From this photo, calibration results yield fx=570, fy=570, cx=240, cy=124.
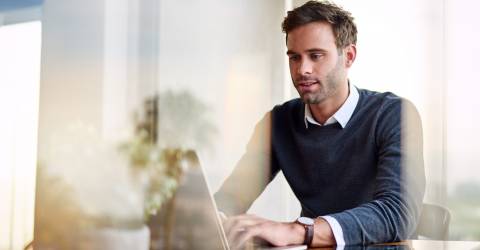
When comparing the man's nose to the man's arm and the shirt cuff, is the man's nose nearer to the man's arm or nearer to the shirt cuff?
the man's arm

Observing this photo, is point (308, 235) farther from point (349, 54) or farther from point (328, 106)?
point (349, 54)

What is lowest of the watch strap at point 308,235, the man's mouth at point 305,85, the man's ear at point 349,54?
the watch strap at point 308,235

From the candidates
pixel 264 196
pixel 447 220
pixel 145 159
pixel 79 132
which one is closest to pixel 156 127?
pixel 145 159

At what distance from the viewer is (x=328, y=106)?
4.12 ft

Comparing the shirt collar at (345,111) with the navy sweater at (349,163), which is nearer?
the navy sweater at (349,163)

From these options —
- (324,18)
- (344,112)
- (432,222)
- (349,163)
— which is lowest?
(432,222)

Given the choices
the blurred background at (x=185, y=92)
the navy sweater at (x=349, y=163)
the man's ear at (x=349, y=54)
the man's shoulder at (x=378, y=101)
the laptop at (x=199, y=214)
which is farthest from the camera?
the blurred background at (x=185, y=92)

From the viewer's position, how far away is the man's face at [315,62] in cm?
129

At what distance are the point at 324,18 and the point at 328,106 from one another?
218 millimetres

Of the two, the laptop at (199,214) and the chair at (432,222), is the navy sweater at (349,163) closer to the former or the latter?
the chair at (432,222)

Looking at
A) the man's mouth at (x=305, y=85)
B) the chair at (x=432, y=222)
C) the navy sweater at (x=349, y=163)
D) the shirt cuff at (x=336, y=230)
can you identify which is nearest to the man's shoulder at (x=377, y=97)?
the navy sweater at (x=349, y=163)

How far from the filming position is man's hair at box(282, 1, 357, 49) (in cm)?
132

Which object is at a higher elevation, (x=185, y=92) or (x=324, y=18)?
(x=324, y=18)

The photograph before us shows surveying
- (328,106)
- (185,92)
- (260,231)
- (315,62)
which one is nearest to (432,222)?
(328,106)
